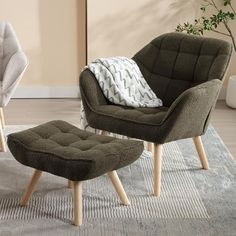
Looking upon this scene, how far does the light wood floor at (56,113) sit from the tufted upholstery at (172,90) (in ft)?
2.32

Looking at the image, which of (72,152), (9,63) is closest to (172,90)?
(72,152)

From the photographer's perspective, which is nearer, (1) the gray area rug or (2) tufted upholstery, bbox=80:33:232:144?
(1) the gray area rug

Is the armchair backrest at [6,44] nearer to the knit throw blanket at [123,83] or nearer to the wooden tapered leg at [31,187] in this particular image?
the knit throw blanket at [123,83]

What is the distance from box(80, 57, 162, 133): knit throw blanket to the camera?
2771 mm

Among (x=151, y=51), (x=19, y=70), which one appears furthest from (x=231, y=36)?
(x=19, y=70)

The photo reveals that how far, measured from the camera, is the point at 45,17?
4.01 meters

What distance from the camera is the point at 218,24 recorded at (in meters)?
4.01

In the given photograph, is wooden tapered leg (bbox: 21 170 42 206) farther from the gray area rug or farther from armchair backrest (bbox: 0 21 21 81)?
armchair backrest (bbox: 0 21 21 81)

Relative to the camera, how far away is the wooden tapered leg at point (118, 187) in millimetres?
2352

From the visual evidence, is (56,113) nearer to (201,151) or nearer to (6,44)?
(6,44)

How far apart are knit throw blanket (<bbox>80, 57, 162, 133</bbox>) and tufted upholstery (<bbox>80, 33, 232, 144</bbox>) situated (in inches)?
1.4

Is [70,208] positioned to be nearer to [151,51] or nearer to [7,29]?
[151,51]

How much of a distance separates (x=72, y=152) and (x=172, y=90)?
2.96ft

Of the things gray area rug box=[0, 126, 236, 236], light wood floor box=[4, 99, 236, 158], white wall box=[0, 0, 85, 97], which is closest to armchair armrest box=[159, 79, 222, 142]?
gray area rug box=[0, 126, 236, 236]
